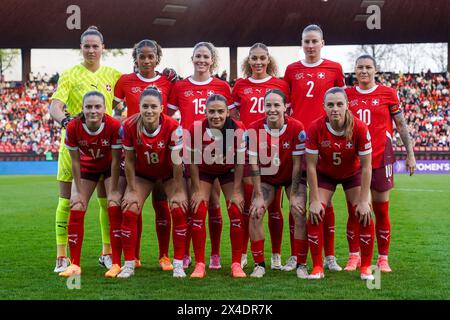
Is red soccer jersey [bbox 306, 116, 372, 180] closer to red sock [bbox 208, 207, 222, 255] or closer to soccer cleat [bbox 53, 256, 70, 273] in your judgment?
red sock [bbox 208, 207, 222, 255]

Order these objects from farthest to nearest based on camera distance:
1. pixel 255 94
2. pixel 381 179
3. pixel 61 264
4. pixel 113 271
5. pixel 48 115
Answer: pixel 48 115 < pixel 255 94 < pixel 61 264 < pixel 381 179 < pixel 113 271

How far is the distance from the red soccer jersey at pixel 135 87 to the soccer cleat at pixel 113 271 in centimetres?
139

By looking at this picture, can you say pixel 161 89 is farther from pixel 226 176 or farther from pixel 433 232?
pixel 433 232

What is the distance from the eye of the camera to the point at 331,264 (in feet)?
21.0

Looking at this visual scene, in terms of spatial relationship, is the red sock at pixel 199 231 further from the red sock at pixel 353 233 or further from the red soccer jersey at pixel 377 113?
the red soccer jersey at pixel 377 113

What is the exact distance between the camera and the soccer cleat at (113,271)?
235 inches

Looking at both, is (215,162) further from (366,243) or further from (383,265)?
(383,265)

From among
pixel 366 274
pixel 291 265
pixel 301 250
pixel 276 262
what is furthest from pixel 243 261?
pixel 366 274

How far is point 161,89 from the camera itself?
21.5 ft

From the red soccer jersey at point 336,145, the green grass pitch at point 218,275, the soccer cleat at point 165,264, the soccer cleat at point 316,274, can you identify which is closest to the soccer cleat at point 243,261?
the green grass pitch at point 218,275

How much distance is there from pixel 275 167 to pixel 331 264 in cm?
102

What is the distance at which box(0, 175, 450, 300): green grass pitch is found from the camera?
16.9 ft
